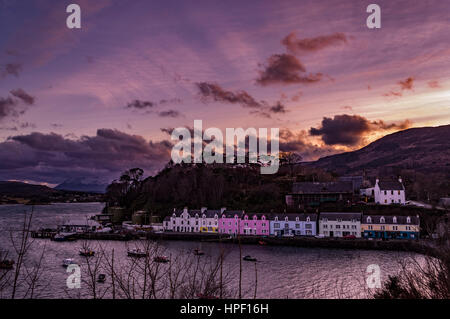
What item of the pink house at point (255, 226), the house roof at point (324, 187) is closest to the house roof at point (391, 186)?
the house roof at point (324, 187)

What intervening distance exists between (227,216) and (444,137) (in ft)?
609

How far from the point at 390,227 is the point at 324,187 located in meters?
15.0

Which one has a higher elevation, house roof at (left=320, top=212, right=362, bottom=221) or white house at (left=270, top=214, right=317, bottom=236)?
house roof at (left=320, top=212, right=362, bottom=221)

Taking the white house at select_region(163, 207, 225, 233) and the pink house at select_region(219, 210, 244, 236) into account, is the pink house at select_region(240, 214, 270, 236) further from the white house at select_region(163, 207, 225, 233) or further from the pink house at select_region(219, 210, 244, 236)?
the white house at select_region(163, 207, 225, 233)

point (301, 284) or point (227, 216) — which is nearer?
point (301, 284)

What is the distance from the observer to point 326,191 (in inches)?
2136

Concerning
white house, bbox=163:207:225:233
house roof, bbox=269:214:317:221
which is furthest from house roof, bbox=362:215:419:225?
white house, bbox=163:207:225:233

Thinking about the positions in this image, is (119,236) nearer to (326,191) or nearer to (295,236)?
(295,236)

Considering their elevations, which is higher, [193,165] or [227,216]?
[193,165]

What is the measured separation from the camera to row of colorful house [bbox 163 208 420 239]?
40.8 m

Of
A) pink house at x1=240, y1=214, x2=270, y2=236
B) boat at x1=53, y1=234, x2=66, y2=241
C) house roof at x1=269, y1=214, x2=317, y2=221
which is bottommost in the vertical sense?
boat at x1=53, y1=234, x2=66, y2=241

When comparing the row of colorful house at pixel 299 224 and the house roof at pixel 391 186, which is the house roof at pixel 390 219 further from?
the house roof at pixel 391 186
